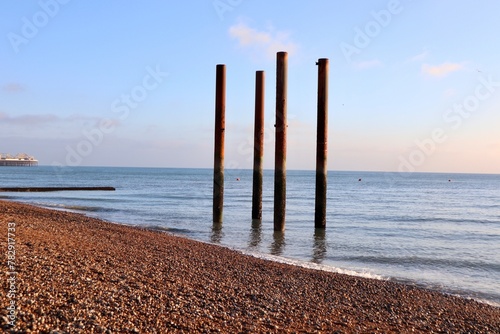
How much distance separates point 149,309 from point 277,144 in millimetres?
11063

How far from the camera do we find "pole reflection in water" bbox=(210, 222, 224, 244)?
16.3 m

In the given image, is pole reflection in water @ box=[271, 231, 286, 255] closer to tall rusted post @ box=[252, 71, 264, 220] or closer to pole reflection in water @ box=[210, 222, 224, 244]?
pole reflection in water @ box=[210, 222, 224, 244]

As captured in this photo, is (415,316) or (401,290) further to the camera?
(401,290)

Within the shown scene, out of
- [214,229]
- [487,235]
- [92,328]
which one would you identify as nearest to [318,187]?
[214,229]

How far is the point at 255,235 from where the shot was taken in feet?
57.4

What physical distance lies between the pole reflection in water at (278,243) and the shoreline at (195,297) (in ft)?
11.7

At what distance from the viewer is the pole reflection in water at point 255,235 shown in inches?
612

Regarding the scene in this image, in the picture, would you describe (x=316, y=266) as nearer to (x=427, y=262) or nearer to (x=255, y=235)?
(x=427, y=262)

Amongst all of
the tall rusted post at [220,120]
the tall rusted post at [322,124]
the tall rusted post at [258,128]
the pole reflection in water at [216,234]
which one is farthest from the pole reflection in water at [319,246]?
the tall rusted post at [220,120]

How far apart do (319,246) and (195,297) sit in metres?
9.35

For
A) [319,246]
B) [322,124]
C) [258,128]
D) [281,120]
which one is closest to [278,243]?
[319,246]

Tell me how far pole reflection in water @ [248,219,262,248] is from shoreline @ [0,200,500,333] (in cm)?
455

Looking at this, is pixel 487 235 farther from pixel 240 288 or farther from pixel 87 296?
pixel 87 296

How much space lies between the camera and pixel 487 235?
20.8 meters
